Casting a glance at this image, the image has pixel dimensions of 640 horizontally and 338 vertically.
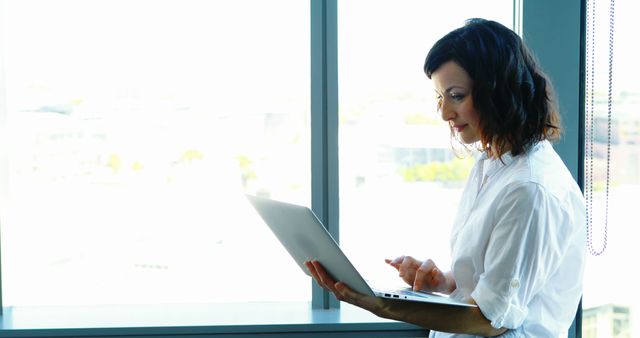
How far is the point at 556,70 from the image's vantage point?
7.27 feet

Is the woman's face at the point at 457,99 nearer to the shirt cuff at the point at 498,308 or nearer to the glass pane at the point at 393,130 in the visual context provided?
the shirt cuff at the point at 498,308

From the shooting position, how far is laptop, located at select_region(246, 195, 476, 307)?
4.17 ft

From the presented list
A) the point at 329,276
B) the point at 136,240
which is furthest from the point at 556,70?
the point at 136,240

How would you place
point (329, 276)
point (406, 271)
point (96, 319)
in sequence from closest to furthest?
point (329, 276)
point (406, 271)
point (96, 319)

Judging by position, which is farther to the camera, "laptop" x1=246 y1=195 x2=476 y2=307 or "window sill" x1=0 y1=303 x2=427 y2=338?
"window sill" x1=0 y1=303 x2=427 y2=338

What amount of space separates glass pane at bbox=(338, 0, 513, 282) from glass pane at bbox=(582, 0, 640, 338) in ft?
1.15

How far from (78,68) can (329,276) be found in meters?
1.28

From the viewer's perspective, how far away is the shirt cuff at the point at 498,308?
4.05 feet

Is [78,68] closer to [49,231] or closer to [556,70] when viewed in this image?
[49,231]

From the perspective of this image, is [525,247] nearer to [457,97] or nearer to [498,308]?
[498,308]

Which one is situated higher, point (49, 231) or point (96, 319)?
point (49, 231)

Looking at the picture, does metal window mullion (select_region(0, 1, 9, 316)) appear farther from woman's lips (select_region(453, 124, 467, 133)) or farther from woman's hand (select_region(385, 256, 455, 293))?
woman's lips (select_region(453, 124, 467, 133))

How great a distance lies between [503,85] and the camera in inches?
51.1

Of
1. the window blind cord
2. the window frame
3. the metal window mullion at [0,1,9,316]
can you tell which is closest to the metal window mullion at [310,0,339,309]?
the window frame
